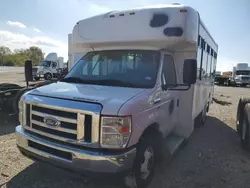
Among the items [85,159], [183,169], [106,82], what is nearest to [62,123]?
[85,159]

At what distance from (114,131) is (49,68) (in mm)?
27240

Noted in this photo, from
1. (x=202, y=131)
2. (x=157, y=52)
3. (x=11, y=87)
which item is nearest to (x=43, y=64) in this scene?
(x=11, y=87)

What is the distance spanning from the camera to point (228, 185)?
3992mm

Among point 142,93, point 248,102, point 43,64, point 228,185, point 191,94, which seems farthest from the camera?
point 43,64

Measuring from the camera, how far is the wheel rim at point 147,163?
11.6ft

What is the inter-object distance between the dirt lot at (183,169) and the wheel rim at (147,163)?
1.14 feet

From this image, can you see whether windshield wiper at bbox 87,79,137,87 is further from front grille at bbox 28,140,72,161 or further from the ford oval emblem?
front grille at bbox 28,140,72,161

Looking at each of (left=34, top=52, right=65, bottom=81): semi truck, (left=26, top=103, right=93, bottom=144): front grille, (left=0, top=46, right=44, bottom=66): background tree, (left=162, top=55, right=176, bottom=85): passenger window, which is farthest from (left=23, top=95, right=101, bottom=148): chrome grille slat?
(left=0, top=46, right=44, bottom=66): background tree

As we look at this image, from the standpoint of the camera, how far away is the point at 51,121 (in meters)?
3.17

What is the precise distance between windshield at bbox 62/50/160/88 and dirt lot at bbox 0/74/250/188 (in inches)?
62.8

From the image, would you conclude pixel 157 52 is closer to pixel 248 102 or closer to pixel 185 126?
pixel 185 126

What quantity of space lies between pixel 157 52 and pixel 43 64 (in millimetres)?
26602

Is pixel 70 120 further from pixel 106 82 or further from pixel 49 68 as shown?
pixel 49 68

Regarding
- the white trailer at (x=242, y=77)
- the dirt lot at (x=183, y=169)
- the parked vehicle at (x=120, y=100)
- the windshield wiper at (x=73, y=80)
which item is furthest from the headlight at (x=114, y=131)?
the white trailer at (x=242, y=77)
